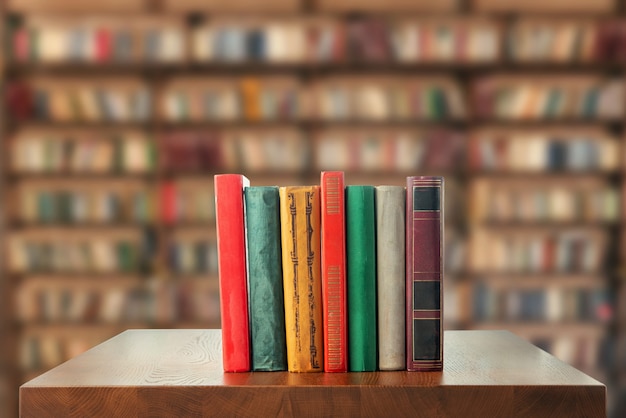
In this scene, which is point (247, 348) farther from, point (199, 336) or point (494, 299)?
point (494, 299)

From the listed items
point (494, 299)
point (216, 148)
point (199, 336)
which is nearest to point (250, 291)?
point (199, 336)

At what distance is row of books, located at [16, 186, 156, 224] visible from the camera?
10.8 feet

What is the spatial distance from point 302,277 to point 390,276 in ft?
0.43

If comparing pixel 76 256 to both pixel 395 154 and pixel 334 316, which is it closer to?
pixel 395 154

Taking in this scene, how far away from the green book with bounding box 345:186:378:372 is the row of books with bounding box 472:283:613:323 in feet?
8.16

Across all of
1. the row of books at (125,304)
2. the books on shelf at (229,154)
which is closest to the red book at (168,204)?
the books on shelf at (229,154)

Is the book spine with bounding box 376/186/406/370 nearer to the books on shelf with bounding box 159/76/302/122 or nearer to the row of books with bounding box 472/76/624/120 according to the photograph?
the books on shelf with bounding box 159/76/302/122

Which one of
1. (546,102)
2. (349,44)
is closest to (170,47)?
A: (349,44)

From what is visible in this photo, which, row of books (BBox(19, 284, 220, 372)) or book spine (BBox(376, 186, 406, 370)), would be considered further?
row of books (BBox(19, 284, 220, 372))

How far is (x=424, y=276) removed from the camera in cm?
93

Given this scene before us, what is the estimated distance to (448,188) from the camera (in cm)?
329

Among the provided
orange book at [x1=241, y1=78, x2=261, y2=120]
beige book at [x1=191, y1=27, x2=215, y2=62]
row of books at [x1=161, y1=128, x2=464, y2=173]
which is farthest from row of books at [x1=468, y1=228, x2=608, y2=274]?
beige book at [x1=191, y1=27, x2=215, y2=62]

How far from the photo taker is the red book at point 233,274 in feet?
3.08

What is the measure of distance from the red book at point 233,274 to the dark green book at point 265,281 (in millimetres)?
11
